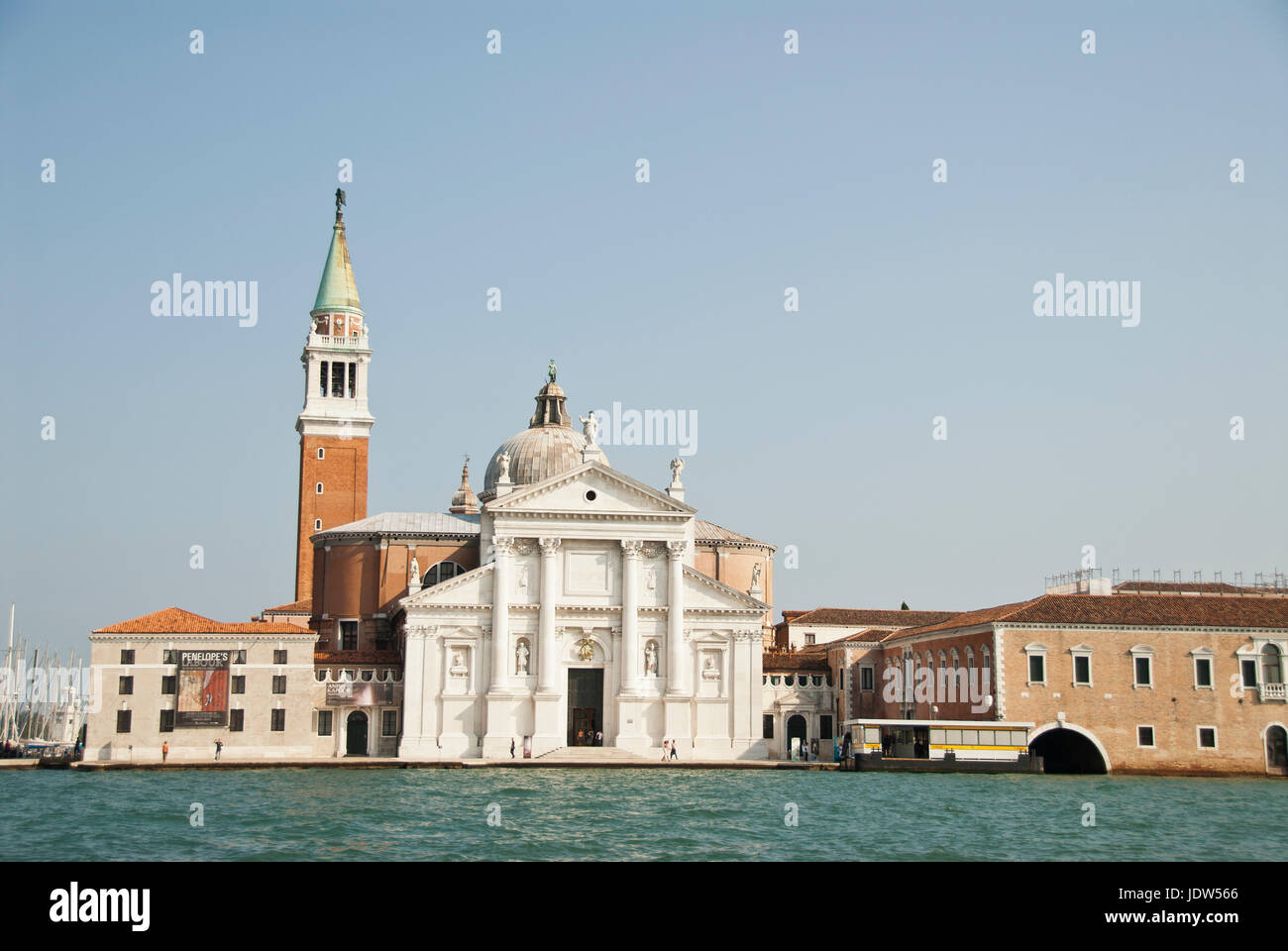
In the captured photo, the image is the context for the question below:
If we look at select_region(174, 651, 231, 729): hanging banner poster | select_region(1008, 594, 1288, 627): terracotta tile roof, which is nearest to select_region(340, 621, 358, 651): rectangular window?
select_region(174, 651, 231, 729): hanging banner poster

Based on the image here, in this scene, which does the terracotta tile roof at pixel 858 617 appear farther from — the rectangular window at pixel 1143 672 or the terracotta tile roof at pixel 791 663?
the rectangular window at pixel 1143 672

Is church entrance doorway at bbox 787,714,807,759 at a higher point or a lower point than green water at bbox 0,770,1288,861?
higher

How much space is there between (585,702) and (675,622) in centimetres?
421

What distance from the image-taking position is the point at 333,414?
6512 cm

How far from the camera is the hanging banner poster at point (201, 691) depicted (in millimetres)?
44531

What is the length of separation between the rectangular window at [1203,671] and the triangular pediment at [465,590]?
22.4m

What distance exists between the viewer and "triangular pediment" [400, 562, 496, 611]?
153 feet

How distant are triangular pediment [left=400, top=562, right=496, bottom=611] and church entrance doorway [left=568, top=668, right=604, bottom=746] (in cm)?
409

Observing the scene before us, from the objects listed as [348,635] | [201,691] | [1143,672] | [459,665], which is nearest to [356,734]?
[459,665]

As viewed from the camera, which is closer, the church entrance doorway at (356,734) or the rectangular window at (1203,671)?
the rectangular window at (1203,671)

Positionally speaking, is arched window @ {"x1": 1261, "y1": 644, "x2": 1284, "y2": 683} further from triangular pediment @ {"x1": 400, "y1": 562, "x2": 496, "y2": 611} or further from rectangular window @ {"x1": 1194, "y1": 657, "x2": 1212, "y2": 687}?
triangular pediment @ {"x1": 400, "y1": 562, "x2": 496, "y2": 611}

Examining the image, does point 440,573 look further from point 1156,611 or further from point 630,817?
point 630,817

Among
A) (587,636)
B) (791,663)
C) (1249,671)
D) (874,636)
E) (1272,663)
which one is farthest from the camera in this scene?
(874,636)

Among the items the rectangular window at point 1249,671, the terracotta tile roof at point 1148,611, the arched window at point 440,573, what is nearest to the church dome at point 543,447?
the arched window at point 440,573
